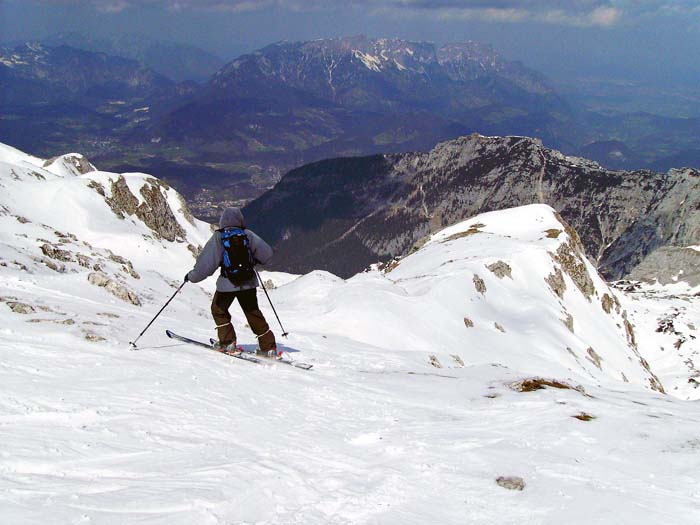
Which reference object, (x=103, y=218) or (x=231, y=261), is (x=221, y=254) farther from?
(x=103, y=218)

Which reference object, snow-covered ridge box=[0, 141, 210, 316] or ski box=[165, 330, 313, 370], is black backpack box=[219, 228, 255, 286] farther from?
snow-covered ridge box=[0, 141, 210, 316]

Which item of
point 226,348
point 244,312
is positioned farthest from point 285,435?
point 226,348

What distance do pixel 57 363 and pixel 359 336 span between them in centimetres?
2165

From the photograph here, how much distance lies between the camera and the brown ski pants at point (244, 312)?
583 inches

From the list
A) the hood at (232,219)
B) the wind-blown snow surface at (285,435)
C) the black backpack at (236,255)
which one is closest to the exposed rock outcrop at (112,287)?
the wind-blown snow surface at (285,435)

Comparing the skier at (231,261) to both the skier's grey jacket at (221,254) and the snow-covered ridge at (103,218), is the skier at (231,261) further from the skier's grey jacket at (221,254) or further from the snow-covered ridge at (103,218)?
the snow-covered ridge at (103,218)

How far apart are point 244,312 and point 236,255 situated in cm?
182

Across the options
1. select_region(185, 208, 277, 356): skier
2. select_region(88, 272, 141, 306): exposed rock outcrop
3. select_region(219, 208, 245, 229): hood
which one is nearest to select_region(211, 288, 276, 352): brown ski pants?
select_region(185, 208, 277, 356): skier

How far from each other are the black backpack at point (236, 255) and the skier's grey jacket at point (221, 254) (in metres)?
0.14

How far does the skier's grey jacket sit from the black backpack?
0.14 m

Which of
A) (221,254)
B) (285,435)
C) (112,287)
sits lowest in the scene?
(112,287)

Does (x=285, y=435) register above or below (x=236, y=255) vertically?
below

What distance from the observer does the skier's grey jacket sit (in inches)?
556

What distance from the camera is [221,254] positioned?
46.4 feet
